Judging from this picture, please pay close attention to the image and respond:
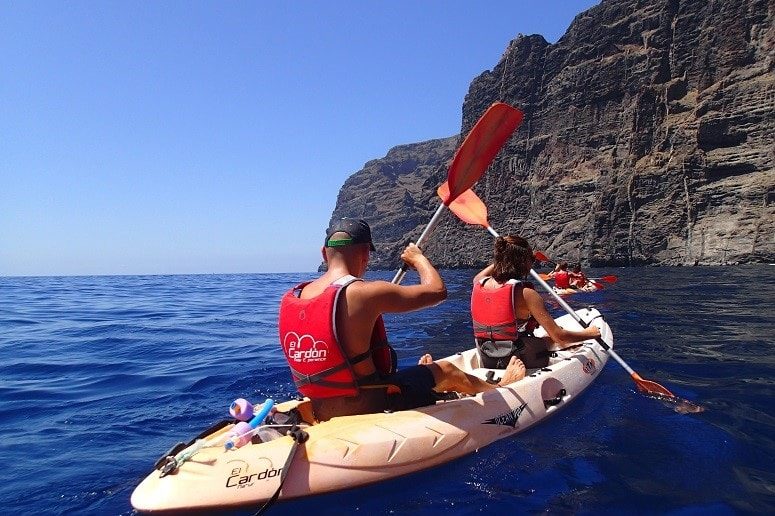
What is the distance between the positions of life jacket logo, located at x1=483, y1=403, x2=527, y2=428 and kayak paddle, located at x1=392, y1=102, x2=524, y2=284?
7.82 ft

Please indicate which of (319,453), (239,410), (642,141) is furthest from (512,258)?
(642,141)

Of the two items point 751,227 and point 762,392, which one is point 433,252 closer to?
point 751,227

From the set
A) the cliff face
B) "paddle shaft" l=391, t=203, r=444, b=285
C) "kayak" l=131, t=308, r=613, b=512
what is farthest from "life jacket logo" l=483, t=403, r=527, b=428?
the cliff face

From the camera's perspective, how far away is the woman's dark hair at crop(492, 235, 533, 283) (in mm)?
5547

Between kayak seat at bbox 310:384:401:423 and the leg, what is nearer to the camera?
kayak seat at bbox 310:384:401:423

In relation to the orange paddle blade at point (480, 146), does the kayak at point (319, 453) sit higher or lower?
lower

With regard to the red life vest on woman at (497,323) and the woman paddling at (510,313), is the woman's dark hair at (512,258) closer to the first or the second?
the woman paddling at (510,313)

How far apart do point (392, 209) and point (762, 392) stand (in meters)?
131

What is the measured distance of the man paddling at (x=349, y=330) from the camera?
327cm

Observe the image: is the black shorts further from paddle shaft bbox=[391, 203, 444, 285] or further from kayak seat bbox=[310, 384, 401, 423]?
paddle shaft bbox=[391, 203, 444, 285]

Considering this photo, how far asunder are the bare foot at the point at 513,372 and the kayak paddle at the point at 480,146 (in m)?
1.89

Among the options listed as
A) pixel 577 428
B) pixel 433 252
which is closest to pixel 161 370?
pixel 577 428

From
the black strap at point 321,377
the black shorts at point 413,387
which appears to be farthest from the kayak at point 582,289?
the black strap at point 321,377

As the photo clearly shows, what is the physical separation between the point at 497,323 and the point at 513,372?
0.62m
